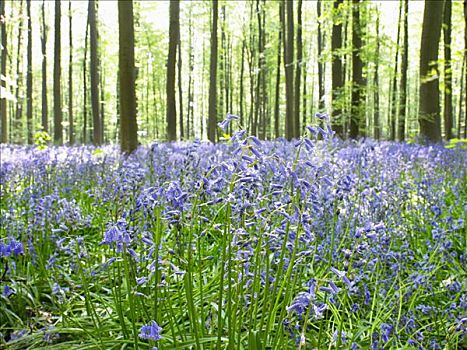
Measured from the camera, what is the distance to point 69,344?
8.73 ft

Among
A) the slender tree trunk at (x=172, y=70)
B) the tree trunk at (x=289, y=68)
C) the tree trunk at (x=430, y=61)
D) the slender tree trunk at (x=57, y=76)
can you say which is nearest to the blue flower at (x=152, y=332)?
the tree trunk at (x=430, y=61)

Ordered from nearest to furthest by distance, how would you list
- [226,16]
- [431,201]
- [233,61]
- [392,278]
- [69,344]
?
[69,344] < [392,278] < [431,201] < [226,16] < [233,61]

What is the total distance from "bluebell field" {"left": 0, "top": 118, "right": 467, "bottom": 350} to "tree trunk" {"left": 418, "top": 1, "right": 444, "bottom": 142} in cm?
713

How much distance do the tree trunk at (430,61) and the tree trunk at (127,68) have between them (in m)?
6.80

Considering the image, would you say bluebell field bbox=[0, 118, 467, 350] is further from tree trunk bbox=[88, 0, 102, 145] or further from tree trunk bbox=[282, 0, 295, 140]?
tree trunk bbox=[88, 0, 102, 145]

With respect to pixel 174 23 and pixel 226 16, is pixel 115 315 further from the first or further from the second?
pixel 226 16

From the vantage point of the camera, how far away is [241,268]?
82.7 inches

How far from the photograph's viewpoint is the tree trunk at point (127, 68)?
8883 millimetres

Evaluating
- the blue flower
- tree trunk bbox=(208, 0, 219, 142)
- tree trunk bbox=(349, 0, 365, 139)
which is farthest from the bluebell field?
tree trunk bbox=(208, 0, 219, 142)

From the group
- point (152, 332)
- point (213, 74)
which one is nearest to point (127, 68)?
point (152, 332)

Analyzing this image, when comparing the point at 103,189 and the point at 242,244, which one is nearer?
the point at 242,244

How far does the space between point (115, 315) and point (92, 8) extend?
19278 millimetres

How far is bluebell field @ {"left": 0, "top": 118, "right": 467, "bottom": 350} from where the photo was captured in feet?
6.34

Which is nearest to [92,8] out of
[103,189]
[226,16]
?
[226,16]
